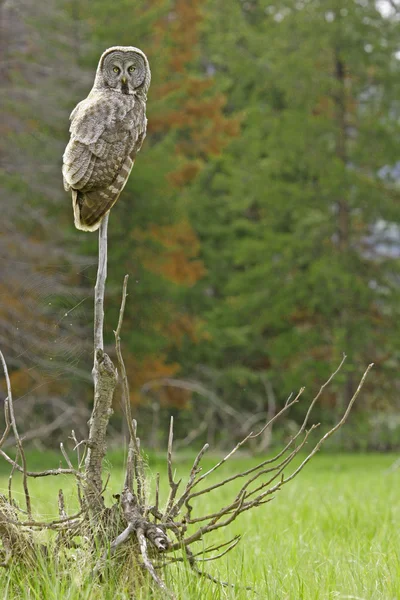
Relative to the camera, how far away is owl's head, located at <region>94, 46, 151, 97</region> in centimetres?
337

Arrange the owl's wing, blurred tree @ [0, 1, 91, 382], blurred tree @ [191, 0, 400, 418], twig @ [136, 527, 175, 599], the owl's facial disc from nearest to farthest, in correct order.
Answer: twig @ [136, 527, 175, 599] → the owl's wing → the owl's facial disc → blurred tree @ [0, 1, 91, 382] → blurred tree @ [191, 0, 400, 418]

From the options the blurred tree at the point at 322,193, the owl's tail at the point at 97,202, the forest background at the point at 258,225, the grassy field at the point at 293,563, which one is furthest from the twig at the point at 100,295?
the blurred tree at the point at 322,193

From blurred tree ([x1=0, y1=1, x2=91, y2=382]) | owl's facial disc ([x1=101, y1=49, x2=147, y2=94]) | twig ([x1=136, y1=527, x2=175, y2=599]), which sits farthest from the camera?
blurred tree ([x1=0, y1=1, x2=91, y2=382])

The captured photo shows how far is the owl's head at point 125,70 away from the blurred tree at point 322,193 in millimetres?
13655

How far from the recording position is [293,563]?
426 centimetres

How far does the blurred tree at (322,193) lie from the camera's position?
1702 centimetres

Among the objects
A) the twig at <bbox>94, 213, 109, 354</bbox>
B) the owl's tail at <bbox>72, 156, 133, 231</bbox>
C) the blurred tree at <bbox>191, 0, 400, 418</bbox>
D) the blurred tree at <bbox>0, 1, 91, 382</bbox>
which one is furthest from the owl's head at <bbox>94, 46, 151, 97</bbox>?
the blurred tree at <bbox>191, 0, 400, 418</bbox>

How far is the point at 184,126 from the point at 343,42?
4.62 metres

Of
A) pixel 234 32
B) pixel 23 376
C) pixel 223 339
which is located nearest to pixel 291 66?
pixel 234 32

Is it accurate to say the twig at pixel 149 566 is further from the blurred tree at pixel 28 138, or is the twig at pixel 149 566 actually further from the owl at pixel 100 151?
the blurred tree at pixel 28 138

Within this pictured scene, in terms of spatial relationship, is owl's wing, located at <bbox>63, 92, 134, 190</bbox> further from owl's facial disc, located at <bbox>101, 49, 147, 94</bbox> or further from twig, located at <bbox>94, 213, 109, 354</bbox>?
twig, located at <bbox>94, 213, 109, 354</bbox>

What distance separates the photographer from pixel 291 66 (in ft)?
56.9

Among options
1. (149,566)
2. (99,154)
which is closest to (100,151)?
(99,154)

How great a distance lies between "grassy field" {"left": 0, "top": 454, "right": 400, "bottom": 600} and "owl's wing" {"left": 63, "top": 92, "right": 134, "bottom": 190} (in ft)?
3.82
